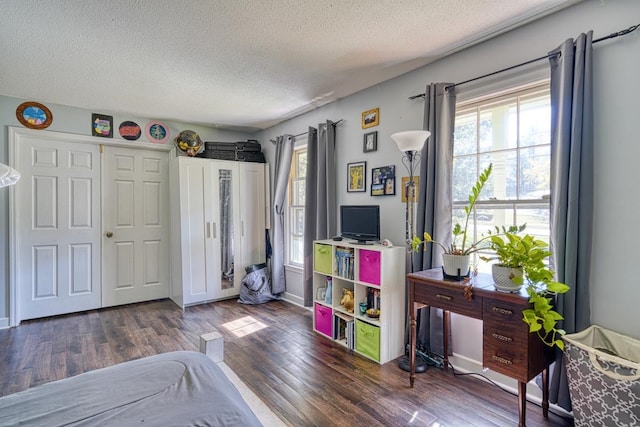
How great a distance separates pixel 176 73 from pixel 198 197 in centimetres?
171

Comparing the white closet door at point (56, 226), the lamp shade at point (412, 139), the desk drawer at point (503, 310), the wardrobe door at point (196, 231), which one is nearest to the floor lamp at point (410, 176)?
the lamp shade at point (412, 139)

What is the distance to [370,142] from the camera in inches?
123

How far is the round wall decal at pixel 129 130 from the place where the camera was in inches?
157

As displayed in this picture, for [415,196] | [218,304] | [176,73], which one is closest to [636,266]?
[415,196]

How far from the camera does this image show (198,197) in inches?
161

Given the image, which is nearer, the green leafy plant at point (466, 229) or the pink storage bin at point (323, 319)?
the green leafy plant at point (466, 229)

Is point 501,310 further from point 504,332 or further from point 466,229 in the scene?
point 466,229

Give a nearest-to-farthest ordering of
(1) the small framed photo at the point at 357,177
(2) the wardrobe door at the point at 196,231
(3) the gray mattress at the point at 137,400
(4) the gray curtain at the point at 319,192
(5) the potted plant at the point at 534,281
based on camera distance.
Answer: (3) the gray mattress at the point at 137,400, (5) the potted plant at the point at 534,281, (1) the small framed photo at the point at 357,177, (4) the gray curtain at the point at 319,192, (2) the wardrobe door at the point at 196,231

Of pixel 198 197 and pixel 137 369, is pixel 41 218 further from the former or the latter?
pixel 137 369

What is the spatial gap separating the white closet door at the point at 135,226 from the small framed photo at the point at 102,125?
0.21 metres

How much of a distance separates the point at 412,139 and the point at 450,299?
1136 millimetres

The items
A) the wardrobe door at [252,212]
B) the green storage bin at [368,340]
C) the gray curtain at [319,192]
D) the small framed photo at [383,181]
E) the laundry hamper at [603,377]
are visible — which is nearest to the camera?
the laundry hamper at [603,377]

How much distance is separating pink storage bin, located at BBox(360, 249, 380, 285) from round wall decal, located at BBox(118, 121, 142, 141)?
3.31 m

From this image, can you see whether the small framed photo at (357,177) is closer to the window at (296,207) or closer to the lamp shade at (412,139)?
the lamp shade at (412,139)
